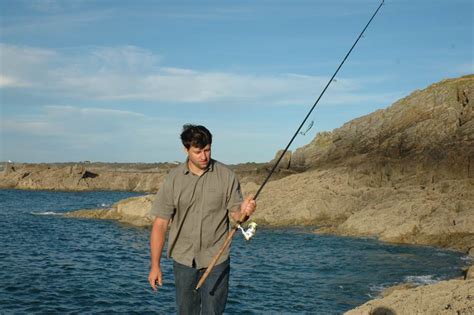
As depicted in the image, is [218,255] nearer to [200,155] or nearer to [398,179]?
[200,155]

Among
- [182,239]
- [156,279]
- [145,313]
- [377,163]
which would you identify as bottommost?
[145,313]

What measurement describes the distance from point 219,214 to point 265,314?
993 cm

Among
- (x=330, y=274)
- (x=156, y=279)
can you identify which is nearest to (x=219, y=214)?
(x=156, y=279)

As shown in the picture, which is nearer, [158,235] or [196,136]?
[196,136]

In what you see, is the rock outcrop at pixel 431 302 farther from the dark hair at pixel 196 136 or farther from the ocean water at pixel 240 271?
the dark hair at pixel 196 136

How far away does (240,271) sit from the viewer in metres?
21.2

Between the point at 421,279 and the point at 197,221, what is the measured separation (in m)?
14.9

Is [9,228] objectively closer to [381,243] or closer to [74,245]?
[74,245]

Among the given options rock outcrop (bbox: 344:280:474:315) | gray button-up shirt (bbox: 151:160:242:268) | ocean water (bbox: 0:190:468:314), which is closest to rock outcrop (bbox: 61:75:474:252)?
ocean water (bbox: 0:190:468:314)

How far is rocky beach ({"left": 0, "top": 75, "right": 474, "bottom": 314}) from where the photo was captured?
93.6 ft

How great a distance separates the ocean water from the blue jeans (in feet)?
31.0

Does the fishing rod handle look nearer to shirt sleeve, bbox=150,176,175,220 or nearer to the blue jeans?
the blue jeans

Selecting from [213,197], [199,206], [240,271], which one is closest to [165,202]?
[199,206]

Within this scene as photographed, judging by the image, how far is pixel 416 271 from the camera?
2020 centimetres
